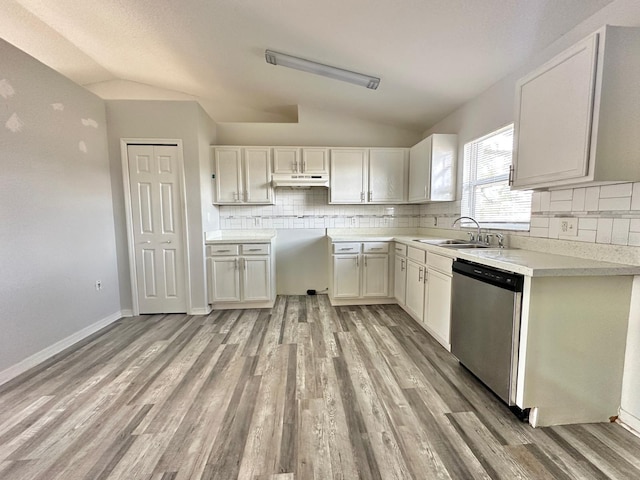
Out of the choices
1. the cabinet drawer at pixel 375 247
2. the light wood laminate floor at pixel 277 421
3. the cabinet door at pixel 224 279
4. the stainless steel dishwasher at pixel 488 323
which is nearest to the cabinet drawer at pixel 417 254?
the cabinet drawer at pixel 375 247

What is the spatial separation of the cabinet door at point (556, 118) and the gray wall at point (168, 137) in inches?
130

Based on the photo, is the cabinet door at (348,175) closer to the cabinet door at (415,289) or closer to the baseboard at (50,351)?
the cabinet door at (415,289)

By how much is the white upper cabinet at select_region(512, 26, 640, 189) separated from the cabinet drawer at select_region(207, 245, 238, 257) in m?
3.24

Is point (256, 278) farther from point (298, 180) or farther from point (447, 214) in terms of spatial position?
point (447, 214)

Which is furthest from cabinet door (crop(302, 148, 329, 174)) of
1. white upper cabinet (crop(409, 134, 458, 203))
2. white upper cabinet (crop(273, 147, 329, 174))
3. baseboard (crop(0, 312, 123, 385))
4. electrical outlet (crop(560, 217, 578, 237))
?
baseboard (crop(0, 312, 123, 385))

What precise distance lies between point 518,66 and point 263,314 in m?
3.70

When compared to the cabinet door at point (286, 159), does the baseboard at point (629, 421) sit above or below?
below

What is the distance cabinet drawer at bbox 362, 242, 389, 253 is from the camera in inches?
142

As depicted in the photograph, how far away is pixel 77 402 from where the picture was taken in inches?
70.9

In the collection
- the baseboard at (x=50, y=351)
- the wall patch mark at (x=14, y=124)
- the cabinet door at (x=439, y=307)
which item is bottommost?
the baseboard at (x=50, y=351)

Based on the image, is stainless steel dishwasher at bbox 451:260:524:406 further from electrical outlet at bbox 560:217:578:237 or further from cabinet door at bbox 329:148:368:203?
cabinet door at bbox 329:148:368:203

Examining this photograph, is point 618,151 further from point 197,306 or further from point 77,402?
point 197,306

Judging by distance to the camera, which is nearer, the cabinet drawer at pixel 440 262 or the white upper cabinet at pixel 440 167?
the cabinet drawer at pixel 440 262

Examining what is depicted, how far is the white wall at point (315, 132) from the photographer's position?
4074mm
